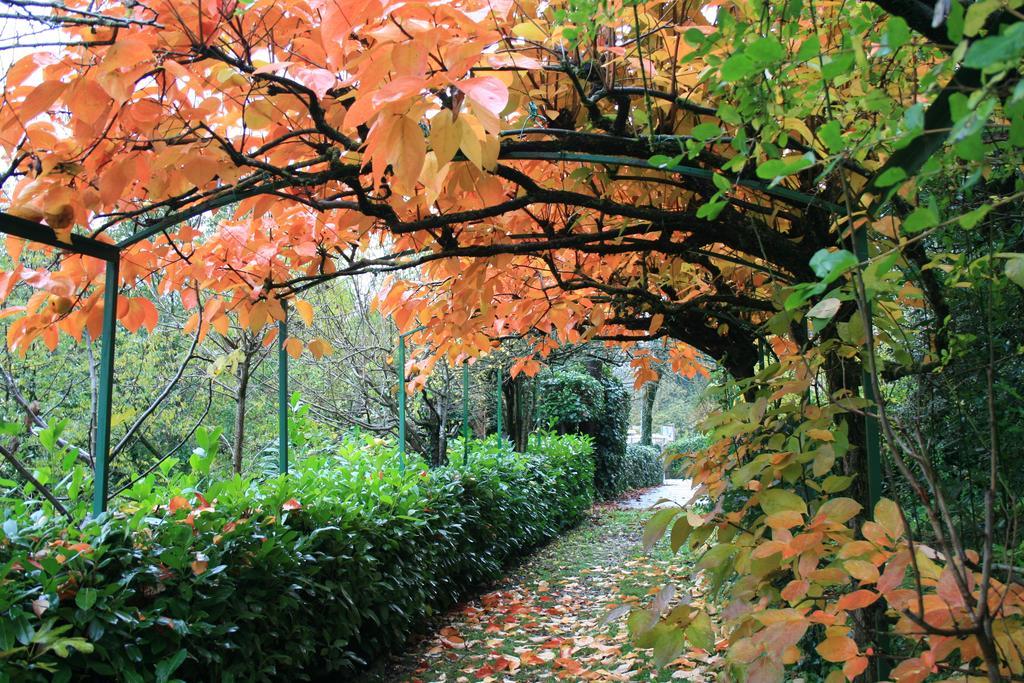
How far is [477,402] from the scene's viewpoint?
393 inches

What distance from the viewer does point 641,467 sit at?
19281 millimetres

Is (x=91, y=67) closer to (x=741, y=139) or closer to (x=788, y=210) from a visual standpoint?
(x=741, y=139)

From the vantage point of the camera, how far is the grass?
4.40 metres

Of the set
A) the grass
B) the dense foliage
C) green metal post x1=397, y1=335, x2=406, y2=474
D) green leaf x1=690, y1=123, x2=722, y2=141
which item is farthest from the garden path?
green leaf x1=690, y1=123, x2=722, y2=141

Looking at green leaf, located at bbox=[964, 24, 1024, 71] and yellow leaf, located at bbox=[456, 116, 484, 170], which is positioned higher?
yellow leaf, located at bbox=[456, 116, 484, 170]

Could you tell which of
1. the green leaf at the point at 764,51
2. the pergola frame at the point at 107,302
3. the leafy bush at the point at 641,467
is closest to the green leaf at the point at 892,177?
the green leaf at the point at 764,51

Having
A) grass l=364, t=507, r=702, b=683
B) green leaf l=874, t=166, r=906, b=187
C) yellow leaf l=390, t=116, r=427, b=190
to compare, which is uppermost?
yellow leaf l=390, t=116, r=427, b=190

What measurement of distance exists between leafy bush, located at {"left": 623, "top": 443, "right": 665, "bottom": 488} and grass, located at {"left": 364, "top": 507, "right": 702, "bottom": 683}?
9042mm

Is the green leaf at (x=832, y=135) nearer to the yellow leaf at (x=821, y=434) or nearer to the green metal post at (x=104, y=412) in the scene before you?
the yellow leaf at (x=821, y=434)

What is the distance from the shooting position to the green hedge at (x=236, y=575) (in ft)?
8.00

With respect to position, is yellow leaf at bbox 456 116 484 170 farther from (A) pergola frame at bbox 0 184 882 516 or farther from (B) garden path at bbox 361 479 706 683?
(B) garden path at bbox 361 479 706 683

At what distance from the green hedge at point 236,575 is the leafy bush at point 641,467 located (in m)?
12.1

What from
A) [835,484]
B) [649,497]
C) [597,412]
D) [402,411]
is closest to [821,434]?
[835,484]

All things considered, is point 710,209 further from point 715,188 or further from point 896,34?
point 715,188
